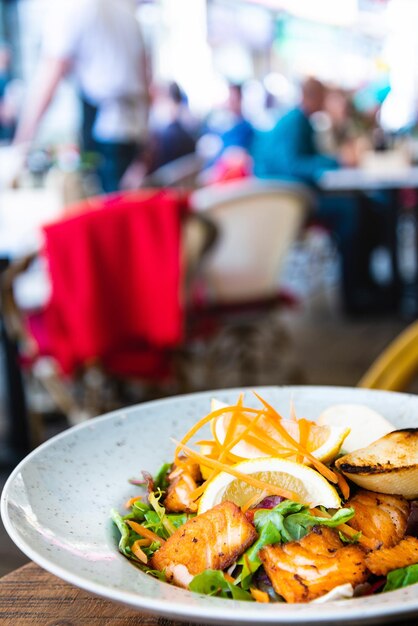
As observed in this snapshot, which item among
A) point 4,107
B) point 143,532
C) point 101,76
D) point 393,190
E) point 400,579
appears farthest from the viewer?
point 4,107

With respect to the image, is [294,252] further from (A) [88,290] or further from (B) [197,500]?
(B) [197,500]

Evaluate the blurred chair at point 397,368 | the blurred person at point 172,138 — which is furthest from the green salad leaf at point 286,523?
the blurred person at point 172,138

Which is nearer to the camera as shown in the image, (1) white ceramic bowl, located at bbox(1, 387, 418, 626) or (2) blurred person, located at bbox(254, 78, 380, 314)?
(1) white ceramic bowl, located at bbox(1, 387, 418, 626)

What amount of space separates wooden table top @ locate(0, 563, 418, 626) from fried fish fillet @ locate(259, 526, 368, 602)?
0.06 m

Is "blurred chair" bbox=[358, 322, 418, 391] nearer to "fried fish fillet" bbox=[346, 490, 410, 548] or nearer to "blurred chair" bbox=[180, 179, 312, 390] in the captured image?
"fried fish fillet" bbox=[346, 490, 410, 548]

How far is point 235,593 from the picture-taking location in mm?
524

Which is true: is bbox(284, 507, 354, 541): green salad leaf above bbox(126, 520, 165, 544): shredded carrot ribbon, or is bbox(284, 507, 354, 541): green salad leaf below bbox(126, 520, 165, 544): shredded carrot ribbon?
above

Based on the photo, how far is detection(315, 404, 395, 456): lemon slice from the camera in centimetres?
69

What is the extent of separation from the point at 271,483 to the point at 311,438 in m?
0.06

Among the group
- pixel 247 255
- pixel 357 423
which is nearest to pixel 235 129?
pixel 247 255

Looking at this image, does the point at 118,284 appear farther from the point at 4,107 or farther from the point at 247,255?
the point at 4,107

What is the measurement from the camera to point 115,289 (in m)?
2.51

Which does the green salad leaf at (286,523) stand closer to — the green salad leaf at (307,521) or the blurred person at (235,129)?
the green salad leaf at (307,521)

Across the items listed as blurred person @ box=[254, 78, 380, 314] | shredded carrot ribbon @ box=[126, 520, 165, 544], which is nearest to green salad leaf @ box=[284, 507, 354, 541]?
shredded carrot ribbon @ box=[126, 520, 165, 544]
